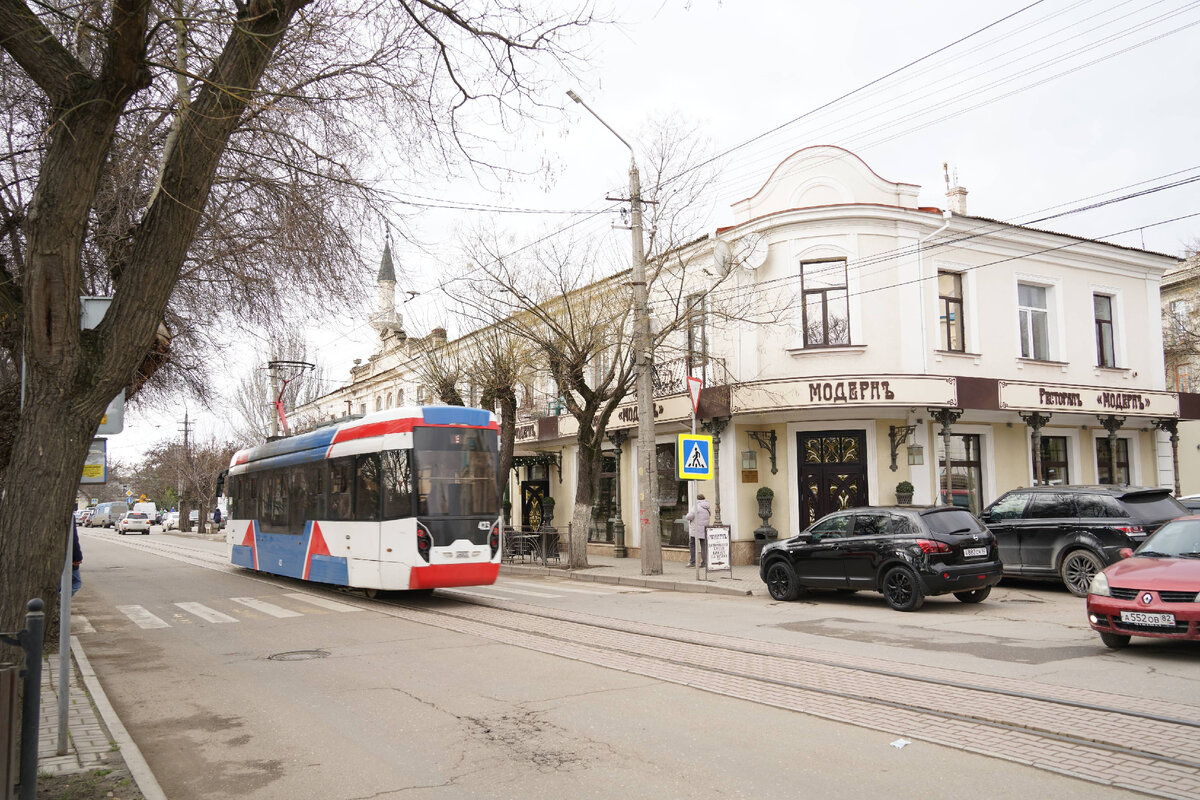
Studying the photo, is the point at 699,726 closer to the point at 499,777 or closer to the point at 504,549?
the point at 499,777

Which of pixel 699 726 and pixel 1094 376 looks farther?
pixel 1094 376

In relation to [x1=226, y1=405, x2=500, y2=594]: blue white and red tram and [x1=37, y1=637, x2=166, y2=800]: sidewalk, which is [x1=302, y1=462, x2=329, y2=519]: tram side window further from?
[x1=37, y1=637, x2=166, y2=800]: sidewalk

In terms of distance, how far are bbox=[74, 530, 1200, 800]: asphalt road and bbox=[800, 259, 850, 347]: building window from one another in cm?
863

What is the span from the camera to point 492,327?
2355 centimetres

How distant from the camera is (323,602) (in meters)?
16.4

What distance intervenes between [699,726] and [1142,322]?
2564cm

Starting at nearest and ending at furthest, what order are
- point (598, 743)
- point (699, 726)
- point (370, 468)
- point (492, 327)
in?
1. point (598, 743)
2. point (699, 726)
3. point (370, 468)
4. point (492, 327)

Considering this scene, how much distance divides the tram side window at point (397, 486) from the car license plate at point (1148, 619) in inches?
399

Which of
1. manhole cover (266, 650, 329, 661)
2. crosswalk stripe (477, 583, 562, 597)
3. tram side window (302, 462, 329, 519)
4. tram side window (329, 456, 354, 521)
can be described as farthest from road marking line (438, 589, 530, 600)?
manhole cover (266, 650, 329, 661)

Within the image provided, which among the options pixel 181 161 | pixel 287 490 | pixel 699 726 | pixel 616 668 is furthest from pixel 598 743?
pixel 287 490

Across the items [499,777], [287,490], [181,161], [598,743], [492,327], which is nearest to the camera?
[499,777]

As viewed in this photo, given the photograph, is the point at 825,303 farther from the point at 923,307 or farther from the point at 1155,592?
the point at 1155,592

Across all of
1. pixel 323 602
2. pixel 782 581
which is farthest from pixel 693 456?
Answer: pixel 323 602

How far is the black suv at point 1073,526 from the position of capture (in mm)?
14305
